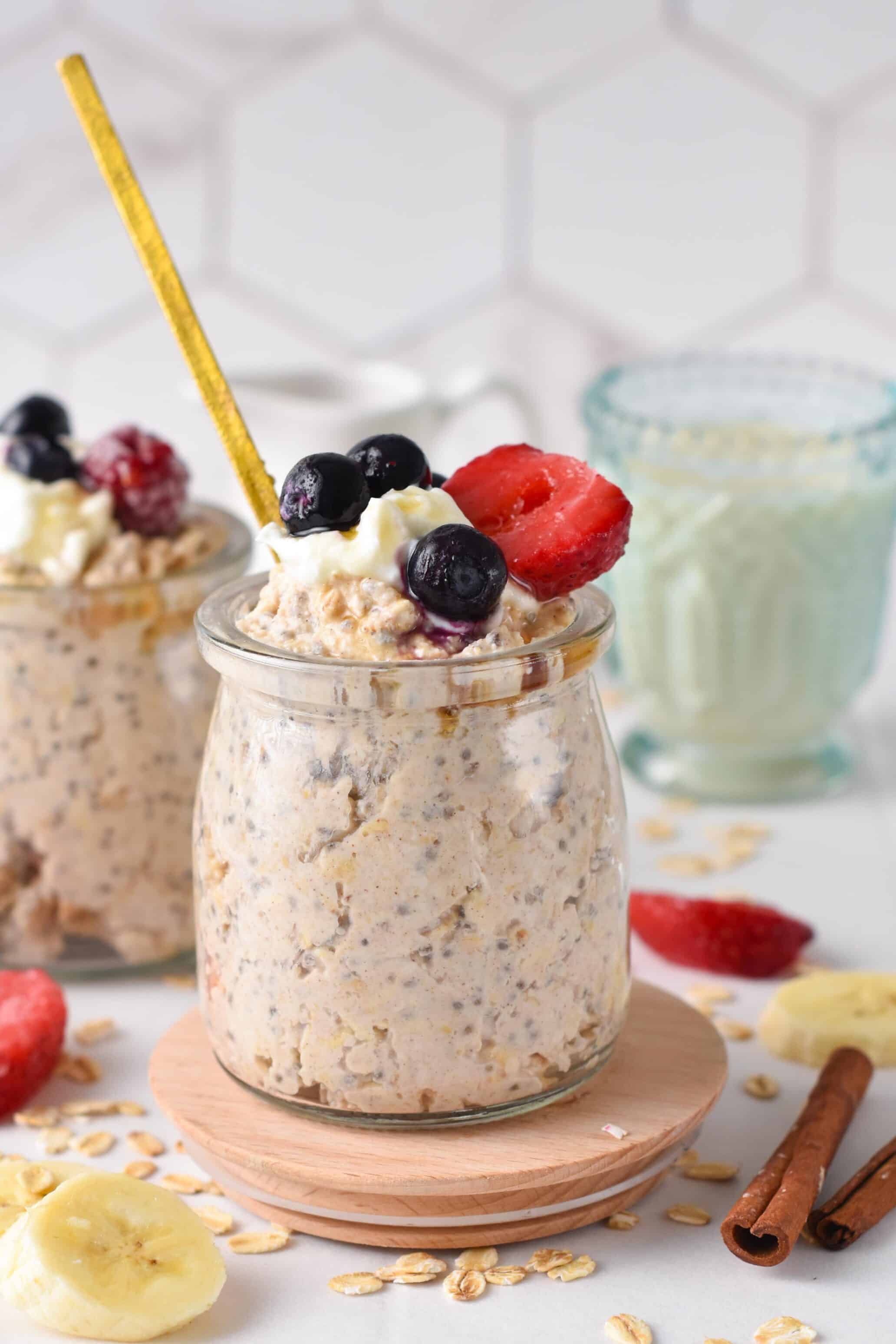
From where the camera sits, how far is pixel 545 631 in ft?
3.07

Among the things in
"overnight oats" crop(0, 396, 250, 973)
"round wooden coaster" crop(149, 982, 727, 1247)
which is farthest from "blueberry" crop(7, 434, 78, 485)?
"round wooden coaster" crop(149, 982, 727, 1247)

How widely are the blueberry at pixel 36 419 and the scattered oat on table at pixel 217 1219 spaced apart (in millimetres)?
553

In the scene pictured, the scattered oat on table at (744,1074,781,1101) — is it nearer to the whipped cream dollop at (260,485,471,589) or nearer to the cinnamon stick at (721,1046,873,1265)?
the cinnamon stick at (721,1046,873,1265)

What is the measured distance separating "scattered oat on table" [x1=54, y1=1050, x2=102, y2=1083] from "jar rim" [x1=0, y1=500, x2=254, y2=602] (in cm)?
30

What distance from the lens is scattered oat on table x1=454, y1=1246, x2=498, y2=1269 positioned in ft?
2.96

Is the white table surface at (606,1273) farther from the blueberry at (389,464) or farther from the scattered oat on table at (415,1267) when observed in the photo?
the blueberry at (389,464)

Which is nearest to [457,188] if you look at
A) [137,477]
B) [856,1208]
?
[137,477]

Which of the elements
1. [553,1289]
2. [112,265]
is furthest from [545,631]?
[112,265]

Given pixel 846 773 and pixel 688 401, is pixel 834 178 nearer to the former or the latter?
pixel 688 401

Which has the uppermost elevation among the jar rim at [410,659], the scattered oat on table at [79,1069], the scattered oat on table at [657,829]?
the jar rim at [410,659]

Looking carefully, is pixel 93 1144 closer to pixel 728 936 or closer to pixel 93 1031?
Result: pixel 93 1031

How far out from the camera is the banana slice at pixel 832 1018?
112cm

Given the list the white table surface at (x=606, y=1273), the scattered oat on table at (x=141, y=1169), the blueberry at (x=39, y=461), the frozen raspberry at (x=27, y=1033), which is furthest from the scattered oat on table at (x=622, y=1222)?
the blueberry at (x=39, y=461)

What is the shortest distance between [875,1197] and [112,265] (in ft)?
5.92
